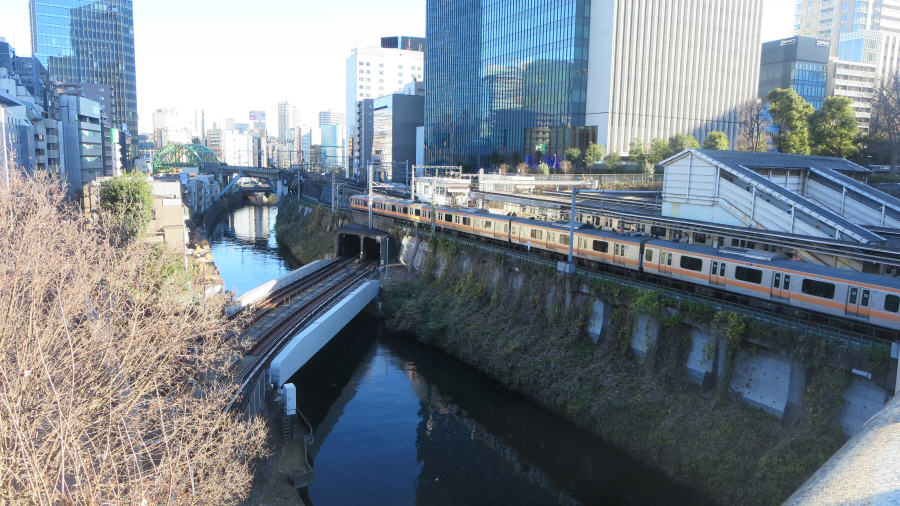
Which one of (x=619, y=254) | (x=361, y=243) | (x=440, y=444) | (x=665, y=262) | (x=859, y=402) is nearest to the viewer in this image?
(x=859, y=402)

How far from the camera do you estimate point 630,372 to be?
20797 mm

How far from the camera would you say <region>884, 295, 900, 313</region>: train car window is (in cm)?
1588

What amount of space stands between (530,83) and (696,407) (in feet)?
174

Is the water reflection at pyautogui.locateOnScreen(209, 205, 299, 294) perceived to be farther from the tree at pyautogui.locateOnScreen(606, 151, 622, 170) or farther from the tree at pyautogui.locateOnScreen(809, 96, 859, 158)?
the tree at pyautogui.locateOnScreen(809, 96, 859, 158)

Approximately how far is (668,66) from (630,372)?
163ft

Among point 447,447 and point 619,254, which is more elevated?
point 619,254

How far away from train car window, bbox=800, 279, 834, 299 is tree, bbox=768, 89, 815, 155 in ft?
82.6

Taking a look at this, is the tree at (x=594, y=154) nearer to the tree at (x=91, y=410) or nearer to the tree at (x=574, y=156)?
the tree at (x=574, y=156)

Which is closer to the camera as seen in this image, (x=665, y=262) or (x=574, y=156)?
(x=665, y=262)

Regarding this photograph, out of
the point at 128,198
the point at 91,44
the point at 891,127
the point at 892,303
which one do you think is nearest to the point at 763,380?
the point at 892,303

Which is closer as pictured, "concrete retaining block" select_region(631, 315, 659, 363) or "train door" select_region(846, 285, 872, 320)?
"train door" select_region(846, 285, 872, 320)

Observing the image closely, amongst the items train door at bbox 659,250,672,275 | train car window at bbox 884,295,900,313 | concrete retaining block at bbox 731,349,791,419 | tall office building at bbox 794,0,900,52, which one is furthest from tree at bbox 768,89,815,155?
tall office building at bbox 794,0,900,52

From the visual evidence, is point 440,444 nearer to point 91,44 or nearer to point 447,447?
point 447,447

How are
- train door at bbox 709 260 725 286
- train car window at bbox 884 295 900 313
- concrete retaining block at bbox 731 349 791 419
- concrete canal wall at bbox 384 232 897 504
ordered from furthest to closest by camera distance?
1. train door at bbox 709 260 725 286
2. concrete retaining block at bbox 731 349 791 419
3. train car window at bbox 884 295 900 313
4. concrete canal wall at bbox 384 232 897 504
